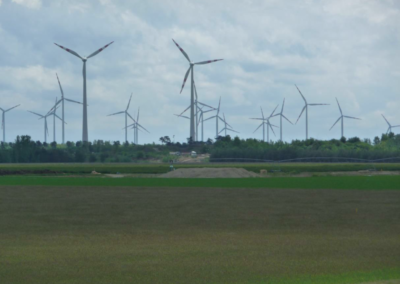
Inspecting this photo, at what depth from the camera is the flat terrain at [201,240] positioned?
18.0 metres

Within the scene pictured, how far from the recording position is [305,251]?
70.3ft

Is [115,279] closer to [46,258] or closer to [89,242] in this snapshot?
[46,258]

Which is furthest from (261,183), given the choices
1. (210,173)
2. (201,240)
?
(201,240)

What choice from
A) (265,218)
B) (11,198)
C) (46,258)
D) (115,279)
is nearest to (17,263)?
(46,258)

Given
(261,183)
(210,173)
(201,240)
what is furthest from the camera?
(210,173)

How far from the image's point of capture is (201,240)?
77.9ft

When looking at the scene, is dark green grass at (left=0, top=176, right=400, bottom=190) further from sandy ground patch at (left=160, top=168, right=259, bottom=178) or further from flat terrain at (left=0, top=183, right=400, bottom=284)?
flat terrain at (left=0, top=183, right=400, bottom=284)

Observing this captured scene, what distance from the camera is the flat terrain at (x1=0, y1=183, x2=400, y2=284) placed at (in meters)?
18.0

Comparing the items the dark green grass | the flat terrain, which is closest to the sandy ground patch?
the dark green grass

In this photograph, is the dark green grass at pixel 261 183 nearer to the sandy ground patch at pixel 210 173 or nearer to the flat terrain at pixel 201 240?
the sandy ground patch at pixel 210 173

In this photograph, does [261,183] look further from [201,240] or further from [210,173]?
[201,240]

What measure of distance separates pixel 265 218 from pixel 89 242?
9780 mm

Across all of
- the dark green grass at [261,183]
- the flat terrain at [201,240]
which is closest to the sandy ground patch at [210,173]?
the dark green grass at [261,183]

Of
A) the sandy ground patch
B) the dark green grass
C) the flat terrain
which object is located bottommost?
the flat terrain
